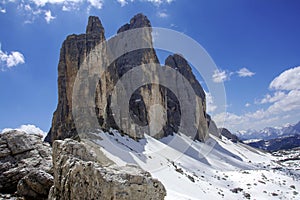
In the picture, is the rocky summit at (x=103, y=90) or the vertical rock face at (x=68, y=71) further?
the vertical rock face at (x=68, y=71)

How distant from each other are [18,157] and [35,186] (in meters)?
3.35

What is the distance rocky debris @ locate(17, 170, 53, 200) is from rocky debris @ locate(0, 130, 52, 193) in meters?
1.35

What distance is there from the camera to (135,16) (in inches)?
Answer: 3809

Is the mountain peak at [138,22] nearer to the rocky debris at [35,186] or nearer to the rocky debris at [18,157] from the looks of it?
the rocky debris at [18,157]

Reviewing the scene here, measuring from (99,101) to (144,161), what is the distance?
13.4m

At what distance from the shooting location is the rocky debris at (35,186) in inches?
431

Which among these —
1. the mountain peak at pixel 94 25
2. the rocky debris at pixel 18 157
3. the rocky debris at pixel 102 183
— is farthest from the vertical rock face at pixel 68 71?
the rocky debris at pixel 102 183

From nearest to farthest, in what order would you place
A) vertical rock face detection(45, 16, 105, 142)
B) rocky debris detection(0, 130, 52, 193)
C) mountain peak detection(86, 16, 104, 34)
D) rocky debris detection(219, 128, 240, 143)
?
rocky debris detection(0, 130, 52, 193) → vertical rock face detection(45, 16, 105, 142) → mountain peak detection(86, 16, 104, 34) → rocky debris detection(219, 128, 240, 143)

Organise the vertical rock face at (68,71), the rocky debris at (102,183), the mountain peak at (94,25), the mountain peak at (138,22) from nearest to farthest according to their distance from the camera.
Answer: the rocky debris at (102,183) < the vertical rock face at (68,71) < the mountain peak at (94,25) < the mountain peak at (138,22)

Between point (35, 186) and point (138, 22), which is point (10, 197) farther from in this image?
point (138, 22)

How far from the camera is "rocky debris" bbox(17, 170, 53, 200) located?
1095cm

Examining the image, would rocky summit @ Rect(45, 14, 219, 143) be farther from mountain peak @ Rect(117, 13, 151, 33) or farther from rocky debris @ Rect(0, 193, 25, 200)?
rocky debris @ Rect(0, 193, 25, 200)

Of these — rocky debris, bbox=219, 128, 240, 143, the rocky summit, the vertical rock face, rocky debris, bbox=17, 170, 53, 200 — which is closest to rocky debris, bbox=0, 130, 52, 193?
rocky debris, bbox=17, 170, 53, 200

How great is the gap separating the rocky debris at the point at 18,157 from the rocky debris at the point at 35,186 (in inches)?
53.2
